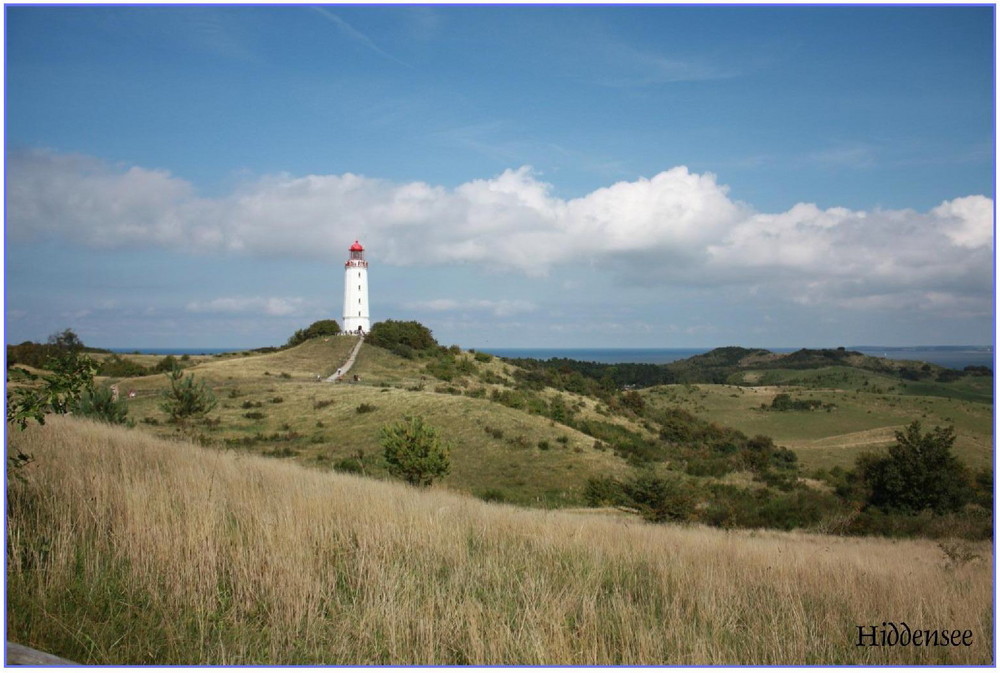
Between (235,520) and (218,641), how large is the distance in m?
2.30

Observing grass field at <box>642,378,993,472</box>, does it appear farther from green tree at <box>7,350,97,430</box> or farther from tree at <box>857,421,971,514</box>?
green tree at <box>7,350,97,430</box>

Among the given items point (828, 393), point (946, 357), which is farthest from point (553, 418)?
point (946, 357)

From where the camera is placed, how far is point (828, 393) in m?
48.9

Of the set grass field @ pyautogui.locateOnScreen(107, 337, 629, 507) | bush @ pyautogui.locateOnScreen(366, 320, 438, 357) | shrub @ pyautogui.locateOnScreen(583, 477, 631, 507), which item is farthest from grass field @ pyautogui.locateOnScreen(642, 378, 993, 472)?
bush @ pyautogui.locateOnScreen(366, 320, 438, 357)

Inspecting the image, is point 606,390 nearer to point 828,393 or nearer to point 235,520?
point 828,393

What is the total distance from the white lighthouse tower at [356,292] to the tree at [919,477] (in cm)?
5462

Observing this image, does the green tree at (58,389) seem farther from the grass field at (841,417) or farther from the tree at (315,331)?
the tree at (315,331)

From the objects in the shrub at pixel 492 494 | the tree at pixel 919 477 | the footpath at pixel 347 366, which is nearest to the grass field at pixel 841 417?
the tree at pixel 919 477

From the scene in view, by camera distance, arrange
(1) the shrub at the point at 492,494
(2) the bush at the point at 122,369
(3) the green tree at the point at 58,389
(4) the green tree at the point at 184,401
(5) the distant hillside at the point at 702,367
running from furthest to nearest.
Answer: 1. (5) the distant hillside at the point at 702,367
2. (2) the bush at the point at 122,369
3. (4) the green tree at the point at 184,401
4. (1) the shrub at the point at 492,494
5. (3) the green tree at the point at 58,389

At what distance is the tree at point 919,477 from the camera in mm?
24594

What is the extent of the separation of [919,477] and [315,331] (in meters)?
59.7

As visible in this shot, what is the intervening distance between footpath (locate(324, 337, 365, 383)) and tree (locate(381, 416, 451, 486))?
26093mm

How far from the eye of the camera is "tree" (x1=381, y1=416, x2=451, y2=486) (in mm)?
20719

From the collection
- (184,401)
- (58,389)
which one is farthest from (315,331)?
(58,389)
